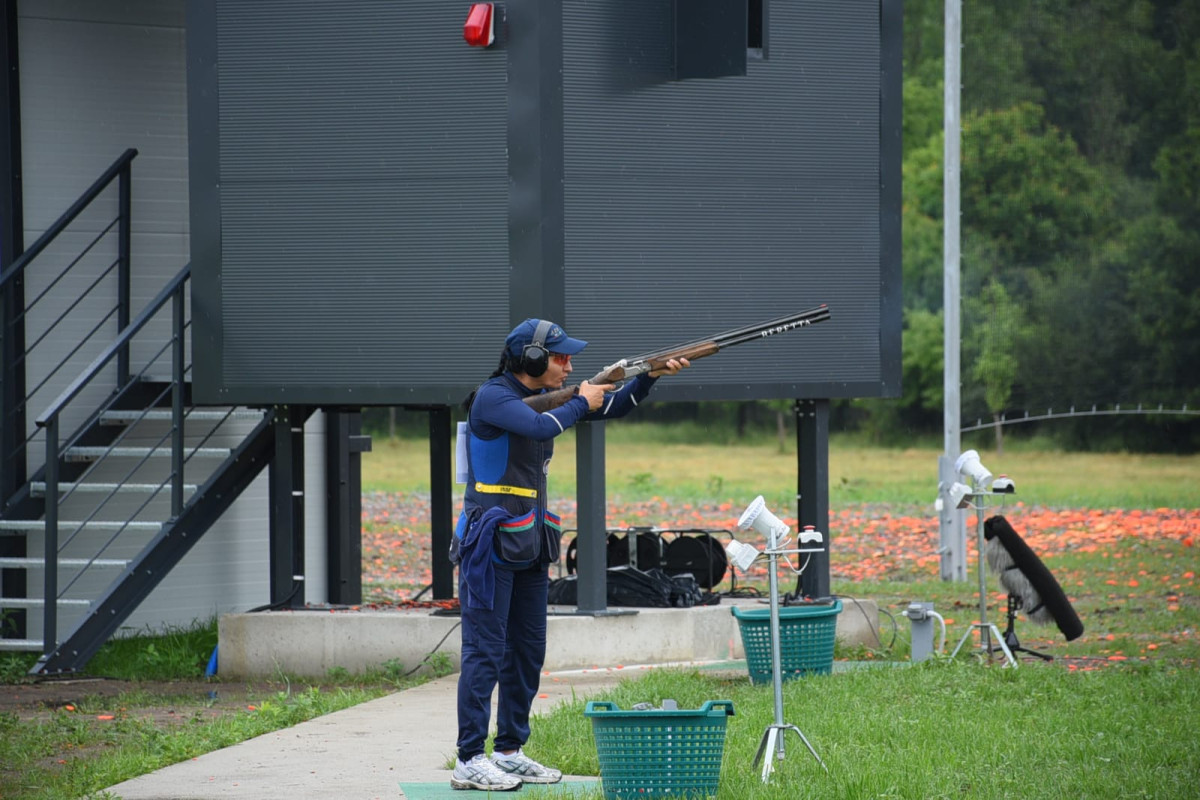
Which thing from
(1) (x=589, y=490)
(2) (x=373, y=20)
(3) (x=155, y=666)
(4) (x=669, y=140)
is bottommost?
(3) (x=155, y=666)

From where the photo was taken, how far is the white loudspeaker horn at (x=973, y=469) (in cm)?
1033

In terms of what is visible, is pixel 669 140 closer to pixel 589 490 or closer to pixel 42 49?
pixel 589 490

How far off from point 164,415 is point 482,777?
5576 mm

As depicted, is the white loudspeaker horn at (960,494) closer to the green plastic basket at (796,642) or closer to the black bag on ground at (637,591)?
the green plastic basket at (796,642)

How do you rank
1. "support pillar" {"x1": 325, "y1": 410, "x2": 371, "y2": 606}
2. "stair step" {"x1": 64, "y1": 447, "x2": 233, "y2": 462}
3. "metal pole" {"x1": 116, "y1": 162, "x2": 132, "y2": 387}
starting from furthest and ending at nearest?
"support pillar" {"x1": 325, "y1": 410, "x2": 371, "y2": 606}
"metal pole" {"x1": 116, "y1": 162, "x2": 132, "y2": 387}
"stair step" {"x1": 64, "y1": 447, "x2": 233, "y2": 462}

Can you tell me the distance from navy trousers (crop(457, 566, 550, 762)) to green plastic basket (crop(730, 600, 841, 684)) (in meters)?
2.48

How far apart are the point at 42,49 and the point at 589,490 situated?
5.13 m

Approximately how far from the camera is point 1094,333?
25672 mm

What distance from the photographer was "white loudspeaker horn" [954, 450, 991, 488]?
10.3m

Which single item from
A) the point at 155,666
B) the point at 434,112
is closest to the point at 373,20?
the point at 434,112

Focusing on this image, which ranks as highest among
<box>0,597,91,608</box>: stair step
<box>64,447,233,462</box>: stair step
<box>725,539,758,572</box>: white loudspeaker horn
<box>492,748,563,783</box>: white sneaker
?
<box>64,447,233,462</box>: stair step

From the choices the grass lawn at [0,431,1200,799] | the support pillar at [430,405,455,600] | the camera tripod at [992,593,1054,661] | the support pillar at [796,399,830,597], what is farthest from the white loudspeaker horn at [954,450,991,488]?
the support pillar at [430,405,455,600]

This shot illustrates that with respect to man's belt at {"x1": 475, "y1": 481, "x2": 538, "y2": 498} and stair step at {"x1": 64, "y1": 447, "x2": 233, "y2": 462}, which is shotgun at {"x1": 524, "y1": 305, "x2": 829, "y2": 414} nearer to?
man's belt at {"x1": 475, "y1": 481, "x2": 538, "y2": 498}

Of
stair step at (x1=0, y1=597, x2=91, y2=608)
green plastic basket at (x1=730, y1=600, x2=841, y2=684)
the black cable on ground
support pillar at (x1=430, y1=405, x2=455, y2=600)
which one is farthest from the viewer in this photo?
support pillar at (x1=430, y1=405, x2=455, y2=600)
